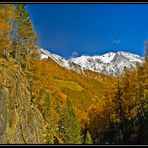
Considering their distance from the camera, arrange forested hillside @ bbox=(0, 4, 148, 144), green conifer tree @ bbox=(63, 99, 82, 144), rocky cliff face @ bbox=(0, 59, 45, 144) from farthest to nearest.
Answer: green conifer tree @ bbox=(63, 99, 82, 144)
forested hillside @ bbox=(0, 4, 148, 144)
rocky cliff face @ bbox=(0, 59, 45, 144)

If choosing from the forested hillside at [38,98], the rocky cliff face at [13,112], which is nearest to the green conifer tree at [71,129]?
the forested hillside at [38,98]

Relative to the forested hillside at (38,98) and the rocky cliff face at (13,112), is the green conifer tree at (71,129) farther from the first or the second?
the rocky cliff face at (13,112)

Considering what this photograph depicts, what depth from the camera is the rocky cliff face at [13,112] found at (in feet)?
68.7

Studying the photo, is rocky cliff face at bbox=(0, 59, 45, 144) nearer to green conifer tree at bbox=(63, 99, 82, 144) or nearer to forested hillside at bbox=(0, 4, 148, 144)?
forested hillside at bbox=(0, 4, 148, 144)

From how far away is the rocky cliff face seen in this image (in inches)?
824

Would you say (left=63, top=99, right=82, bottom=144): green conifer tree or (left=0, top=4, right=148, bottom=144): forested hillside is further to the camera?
(left=63, top=99, right=82, bottom=144): green conifer tree

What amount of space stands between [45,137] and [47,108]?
749cm

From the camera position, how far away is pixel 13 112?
75.8ft

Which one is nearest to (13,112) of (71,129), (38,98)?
(38,98)

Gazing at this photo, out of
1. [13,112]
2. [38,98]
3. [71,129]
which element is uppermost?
[38,98]

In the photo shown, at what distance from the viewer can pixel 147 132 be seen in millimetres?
31156

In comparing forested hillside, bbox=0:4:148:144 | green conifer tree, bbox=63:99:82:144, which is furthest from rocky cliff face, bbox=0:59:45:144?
green conifer tree, bbox=63:99:82:144

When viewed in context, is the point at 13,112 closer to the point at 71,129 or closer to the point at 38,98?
the point at 38,98

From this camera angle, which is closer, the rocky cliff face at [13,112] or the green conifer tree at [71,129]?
the rocky cliff face at [13,112]
